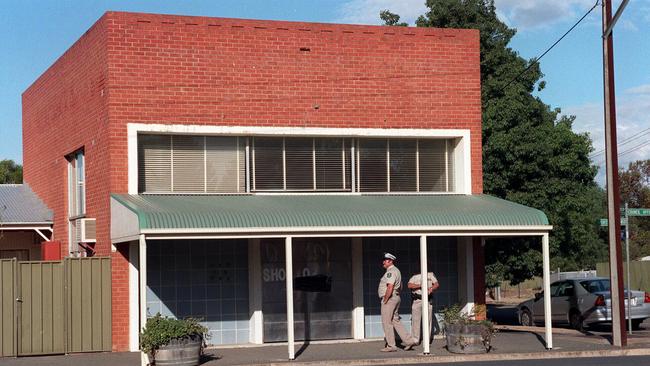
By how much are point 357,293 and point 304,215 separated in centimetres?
331

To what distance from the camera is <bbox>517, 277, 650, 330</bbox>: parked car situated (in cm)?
2614

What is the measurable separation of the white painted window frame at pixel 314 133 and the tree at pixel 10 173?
31.6m

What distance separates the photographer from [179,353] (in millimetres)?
16953

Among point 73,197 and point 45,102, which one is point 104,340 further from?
point 45,102

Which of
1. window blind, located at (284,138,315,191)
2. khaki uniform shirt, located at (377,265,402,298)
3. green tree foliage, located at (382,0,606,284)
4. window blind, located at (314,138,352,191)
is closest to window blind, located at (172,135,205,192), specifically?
window blind, located at (284,138,315,191)

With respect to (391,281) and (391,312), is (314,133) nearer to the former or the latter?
(391,281)

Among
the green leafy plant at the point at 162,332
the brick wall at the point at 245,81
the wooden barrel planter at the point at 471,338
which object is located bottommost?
the wooden barrel planter at the point at 471,338

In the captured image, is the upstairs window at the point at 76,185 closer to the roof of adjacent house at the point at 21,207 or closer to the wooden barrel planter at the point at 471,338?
the roof of adjacent house at the point at 21,207

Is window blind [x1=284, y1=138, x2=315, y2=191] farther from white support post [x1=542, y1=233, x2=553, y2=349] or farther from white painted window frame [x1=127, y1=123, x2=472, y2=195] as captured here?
white support post [x1=542, y1=233, x2=553, y2=349]

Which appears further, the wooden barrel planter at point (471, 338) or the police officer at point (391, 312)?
the police officer at point (391, 312)

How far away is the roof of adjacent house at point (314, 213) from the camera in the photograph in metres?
17.5

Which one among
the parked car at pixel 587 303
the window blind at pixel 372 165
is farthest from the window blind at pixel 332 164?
the parked car at pixel 587 303

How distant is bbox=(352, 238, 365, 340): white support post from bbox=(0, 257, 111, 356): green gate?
16.4ft

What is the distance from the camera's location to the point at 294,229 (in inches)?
706
